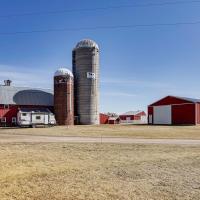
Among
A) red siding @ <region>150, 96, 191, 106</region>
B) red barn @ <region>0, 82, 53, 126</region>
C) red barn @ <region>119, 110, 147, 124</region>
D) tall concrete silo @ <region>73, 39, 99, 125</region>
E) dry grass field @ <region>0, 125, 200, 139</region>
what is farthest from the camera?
red barn @ <region>119, 110, 147, 124</region>

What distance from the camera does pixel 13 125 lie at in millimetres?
64562

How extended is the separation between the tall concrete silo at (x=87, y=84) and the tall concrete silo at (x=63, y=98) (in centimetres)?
367

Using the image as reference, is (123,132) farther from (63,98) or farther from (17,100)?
(17,100)

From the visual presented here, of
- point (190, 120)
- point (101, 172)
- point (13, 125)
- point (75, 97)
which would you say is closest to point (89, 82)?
point (75, 97)

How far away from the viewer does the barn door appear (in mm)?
75312

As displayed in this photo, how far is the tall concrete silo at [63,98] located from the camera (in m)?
65.6

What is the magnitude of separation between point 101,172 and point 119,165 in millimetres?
2023

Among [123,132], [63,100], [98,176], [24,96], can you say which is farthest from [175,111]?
[98,176]

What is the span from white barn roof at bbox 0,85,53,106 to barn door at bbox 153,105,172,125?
24.4 m

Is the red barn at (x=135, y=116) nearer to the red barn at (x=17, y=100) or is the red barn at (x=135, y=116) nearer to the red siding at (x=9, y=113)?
the red barn at (x=17, y=100)

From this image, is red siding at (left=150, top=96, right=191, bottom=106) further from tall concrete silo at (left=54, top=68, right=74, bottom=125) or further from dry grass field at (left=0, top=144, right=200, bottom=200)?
dry grass field at (left=0, top=144, right=200, bottom=200)

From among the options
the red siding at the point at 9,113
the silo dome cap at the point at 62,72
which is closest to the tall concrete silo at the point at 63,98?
the silo dome cap at the point at 62,72

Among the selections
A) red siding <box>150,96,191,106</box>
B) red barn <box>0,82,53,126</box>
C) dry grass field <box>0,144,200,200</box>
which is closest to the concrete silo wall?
red barn <box>0,82,53,126</box>

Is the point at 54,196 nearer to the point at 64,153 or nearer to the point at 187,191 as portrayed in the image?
the point at 187,191
